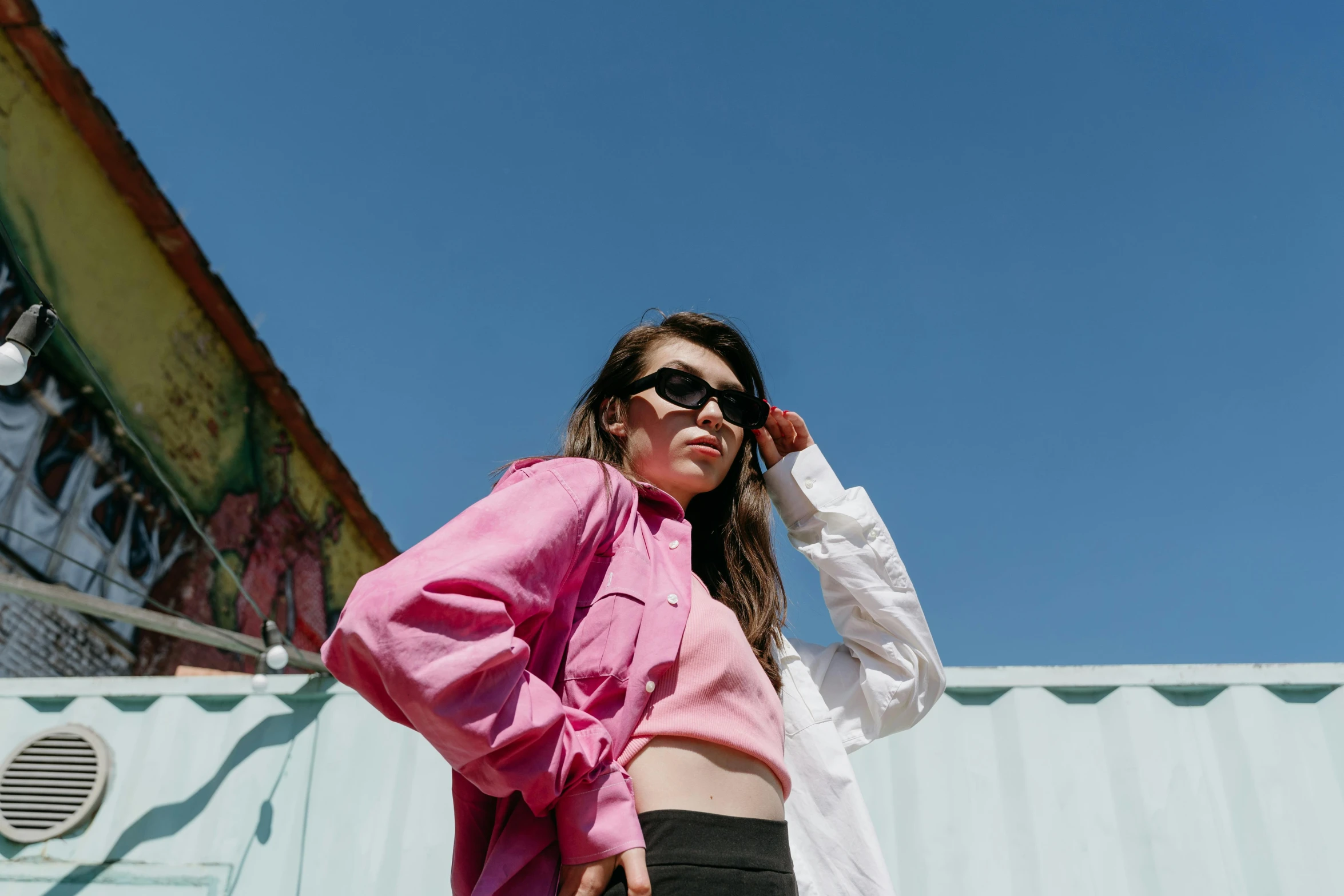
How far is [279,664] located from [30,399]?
3.93 meters

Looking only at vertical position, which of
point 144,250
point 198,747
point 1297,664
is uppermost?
point 144,250

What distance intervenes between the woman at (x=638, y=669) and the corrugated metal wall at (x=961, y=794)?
106cm

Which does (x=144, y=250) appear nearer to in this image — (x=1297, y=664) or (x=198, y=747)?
(x=198, y=747)

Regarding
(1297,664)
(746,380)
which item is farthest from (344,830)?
(1297,664)

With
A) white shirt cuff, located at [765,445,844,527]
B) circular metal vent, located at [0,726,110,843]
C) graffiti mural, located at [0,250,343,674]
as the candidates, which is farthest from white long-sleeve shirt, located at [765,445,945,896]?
graffiti mural, located at [0,250,343,674]

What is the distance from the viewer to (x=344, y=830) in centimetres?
313

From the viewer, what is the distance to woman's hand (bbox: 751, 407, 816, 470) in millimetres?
2369

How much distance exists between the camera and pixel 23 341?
228 centimetres

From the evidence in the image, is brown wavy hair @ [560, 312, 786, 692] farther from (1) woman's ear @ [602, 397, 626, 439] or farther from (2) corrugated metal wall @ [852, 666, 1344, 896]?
(2) corrugated metal wall @ [852, 666, 1344, 896]

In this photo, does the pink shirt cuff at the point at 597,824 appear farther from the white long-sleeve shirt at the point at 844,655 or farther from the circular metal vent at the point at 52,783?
the circular metal vent at the point at 52,783

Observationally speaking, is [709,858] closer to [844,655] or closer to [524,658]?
[524,658]

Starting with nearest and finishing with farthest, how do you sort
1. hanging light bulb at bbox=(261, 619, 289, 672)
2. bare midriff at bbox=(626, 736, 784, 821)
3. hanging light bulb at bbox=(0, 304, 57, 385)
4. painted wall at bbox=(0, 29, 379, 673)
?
bare midriff at bbox=(626, 736, 784, 821) < hanging light bulb at bbox=(0, 304, 57, 385) < hanging light bulb at bbox=(261, 619, 289, 672) < painted wall at bbox=(0, 29, 379, 673)

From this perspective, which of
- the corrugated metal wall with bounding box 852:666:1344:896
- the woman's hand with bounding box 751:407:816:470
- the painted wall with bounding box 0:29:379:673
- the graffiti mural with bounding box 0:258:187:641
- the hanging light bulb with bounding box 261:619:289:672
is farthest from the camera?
the painted wall with bounding box 0:29:379:673

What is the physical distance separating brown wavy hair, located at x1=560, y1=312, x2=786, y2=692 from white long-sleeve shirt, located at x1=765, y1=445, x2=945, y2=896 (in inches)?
3.4
